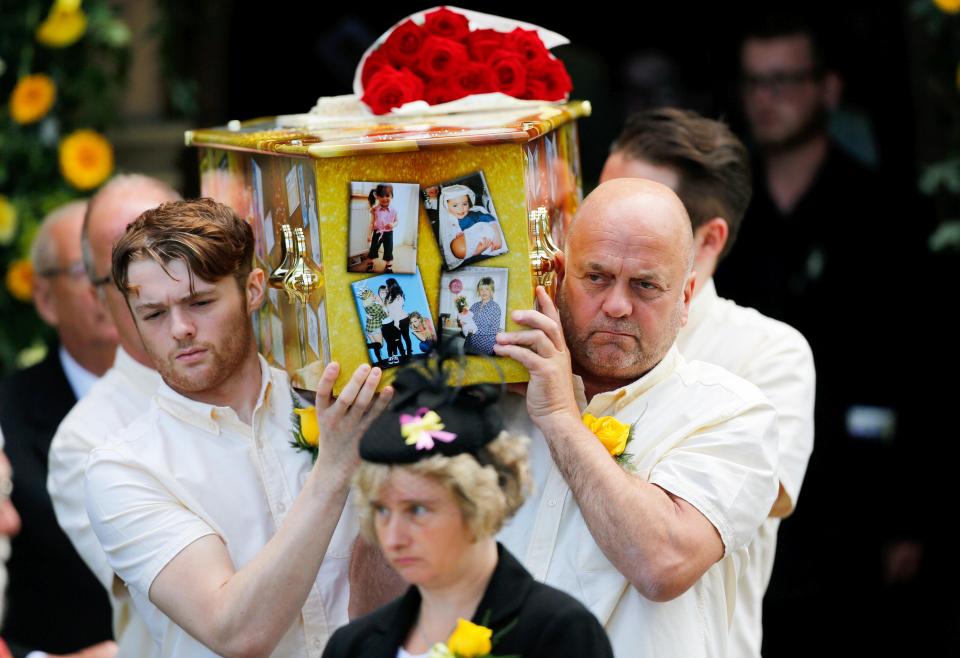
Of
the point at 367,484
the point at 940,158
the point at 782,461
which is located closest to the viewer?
the point at 367,484

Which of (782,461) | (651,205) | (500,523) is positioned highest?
(651,205)

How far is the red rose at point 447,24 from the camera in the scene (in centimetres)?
361

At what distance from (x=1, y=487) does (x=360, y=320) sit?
2.85 feet

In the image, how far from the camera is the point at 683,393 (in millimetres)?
3193


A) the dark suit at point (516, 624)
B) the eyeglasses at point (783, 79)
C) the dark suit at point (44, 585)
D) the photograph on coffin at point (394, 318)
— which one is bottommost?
the dark suit at point (44, 585)

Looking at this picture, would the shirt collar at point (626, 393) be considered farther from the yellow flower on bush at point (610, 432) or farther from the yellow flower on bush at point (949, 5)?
the yellow flower on bush at point (949, 5)

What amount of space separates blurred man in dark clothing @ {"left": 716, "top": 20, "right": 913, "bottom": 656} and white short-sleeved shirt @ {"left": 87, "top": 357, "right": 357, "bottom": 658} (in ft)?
8.27

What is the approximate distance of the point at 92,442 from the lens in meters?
3.87

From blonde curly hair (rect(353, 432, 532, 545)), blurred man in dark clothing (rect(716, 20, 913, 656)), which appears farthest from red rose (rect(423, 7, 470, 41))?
blurred man in dark clothing (rect(716, 20, 913, 656))

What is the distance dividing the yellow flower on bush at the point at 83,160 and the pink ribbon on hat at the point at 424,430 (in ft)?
13.3

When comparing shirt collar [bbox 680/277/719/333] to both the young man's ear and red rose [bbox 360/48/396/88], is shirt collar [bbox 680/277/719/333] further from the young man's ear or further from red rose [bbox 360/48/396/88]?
the young man's ear

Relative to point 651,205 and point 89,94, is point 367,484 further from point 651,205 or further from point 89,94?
point 89,94

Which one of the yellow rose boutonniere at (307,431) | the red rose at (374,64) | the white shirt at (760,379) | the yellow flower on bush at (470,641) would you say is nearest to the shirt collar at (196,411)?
the yellow rose boutonniere at (307,431)

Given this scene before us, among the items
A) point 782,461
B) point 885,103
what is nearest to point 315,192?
point 782,461
